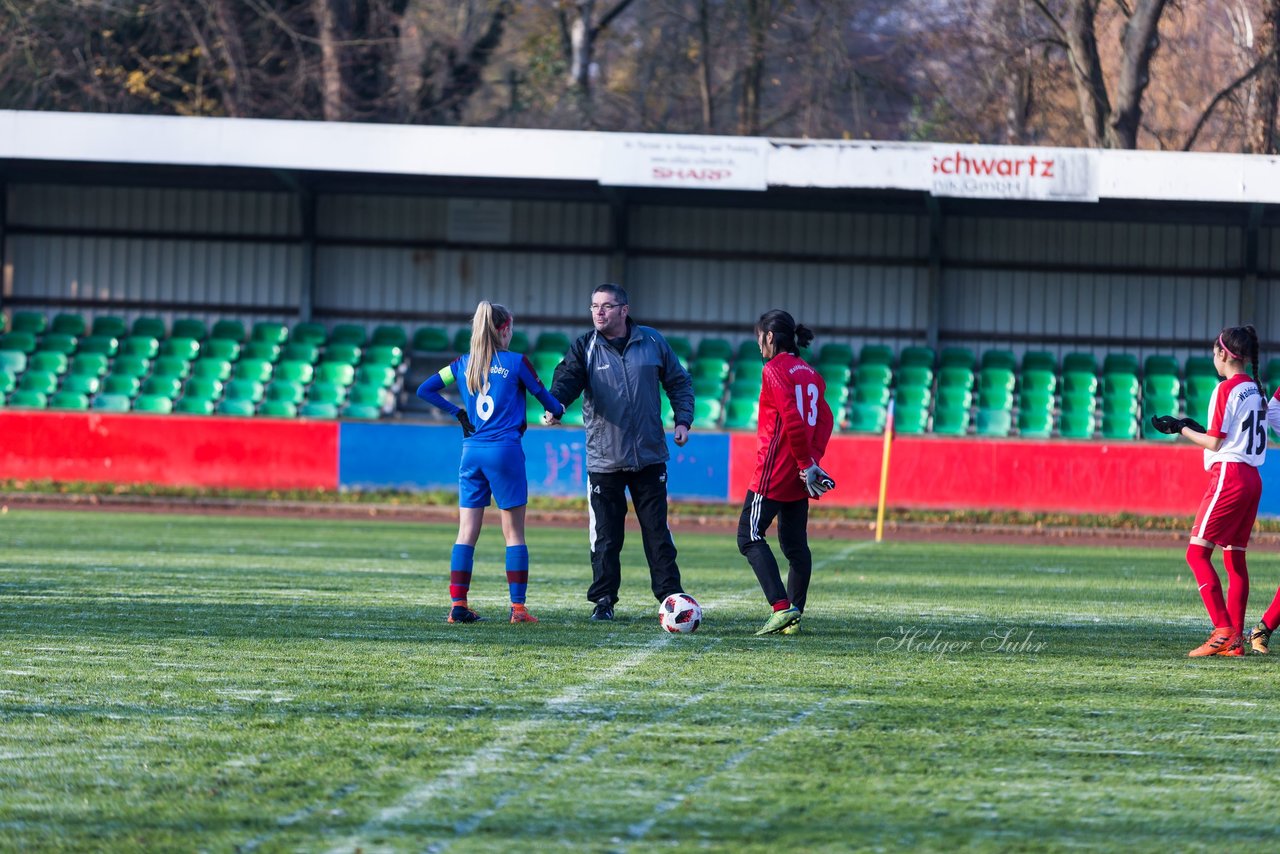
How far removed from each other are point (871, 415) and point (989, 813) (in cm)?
2020

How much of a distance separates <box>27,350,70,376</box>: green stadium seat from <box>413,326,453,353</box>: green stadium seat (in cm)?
556

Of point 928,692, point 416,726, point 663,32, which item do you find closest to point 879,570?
point 928,692

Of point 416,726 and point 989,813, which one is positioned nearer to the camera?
point 989,813

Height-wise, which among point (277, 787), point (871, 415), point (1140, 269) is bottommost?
point (277, 787)

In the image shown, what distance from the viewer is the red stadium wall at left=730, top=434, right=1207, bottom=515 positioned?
2195 centimetres

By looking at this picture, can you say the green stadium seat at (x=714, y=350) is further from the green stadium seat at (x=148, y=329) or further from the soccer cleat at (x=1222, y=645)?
the soccer cleat at (x=1222, y=645)

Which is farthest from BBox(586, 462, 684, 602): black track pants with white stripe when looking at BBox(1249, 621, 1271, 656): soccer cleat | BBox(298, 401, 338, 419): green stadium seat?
BBox(298, 401, 338, 419): green stadium seat

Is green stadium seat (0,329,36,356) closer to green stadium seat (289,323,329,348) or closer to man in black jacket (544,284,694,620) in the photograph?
green stadium seat (289,323,329,348)

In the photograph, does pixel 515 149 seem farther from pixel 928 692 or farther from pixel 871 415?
pixel 928 692

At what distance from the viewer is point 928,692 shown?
24.2ft

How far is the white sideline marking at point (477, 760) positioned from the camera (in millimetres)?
4844

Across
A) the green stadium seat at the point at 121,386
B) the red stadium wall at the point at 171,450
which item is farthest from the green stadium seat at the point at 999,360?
the green stadium seat at the point at 121,386

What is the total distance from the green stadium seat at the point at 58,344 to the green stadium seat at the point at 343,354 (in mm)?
4210

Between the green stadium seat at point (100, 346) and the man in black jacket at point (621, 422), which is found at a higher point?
the green stadium seat at point (100, 346)
